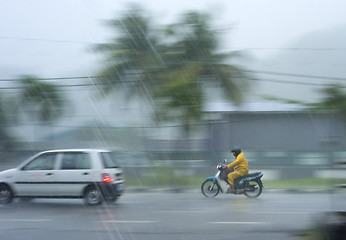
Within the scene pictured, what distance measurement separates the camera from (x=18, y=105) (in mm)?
19891

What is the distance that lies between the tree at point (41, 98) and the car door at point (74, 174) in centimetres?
927

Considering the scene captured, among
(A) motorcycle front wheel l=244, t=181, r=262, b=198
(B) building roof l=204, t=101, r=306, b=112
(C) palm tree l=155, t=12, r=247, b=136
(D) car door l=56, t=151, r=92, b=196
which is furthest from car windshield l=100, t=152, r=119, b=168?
(B) building roof l=204, t=101, r=306, b=112

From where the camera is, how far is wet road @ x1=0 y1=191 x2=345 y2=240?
21.2 ft

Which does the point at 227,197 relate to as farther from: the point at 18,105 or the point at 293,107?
the point at 18,105

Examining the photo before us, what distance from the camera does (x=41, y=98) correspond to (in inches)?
746

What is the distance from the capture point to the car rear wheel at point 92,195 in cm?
989

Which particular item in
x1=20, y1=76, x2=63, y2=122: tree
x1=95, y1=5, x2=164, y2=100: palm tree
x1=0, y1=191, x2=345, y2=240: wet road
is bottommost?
x1=0, y1=191, x2=345, y2=240: wet road

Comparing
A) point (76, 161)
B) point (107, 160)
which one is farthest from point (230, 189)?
point (76, 161)

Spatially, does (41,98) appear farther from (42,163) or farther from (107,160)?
(107,160)

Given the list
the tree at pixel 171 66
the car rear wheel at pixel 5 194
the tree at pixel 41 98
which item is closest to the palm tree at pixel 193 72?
the tree at pixel 171 66

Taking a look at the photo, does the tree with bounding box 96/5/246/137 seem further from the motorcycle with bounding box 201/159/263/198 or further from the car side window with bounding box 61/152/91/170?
the car side window with bounding box 61/152/91/170

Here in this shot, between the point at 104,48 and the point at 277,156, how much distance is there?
28.0 feet

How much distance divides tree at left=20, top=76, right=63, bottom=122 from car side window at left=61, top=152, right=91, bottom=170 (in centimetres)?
916

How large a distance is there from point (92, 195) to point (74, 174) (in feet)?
2.12
